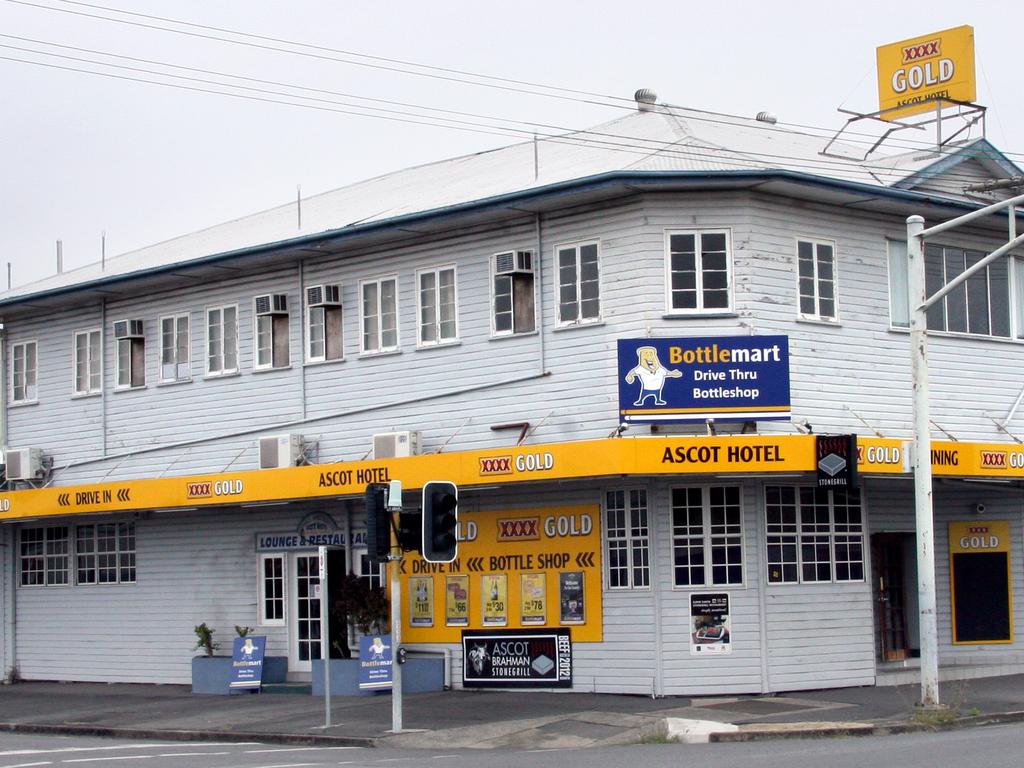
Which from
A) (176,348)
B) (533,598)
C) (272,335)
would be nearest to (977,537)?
(533,598)

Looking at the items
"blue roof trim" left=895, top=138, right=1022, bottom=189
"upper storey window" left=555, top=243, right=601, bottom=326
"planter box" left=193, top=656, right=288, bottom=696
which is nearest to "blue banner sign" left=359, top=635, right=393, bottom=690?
"planter box" left=193, top=656, right=288, bottom=696

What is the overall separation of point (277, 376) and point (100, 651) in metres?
6.71

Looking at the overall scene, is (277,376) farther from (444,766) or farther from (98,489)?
(444,766)

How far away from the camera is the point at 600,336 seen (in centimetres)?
2292

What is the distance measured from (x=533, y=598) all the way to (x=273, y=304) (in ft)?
23.9

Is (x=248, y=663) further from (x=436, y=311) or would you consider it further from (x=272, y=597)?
(x=436, y=311)

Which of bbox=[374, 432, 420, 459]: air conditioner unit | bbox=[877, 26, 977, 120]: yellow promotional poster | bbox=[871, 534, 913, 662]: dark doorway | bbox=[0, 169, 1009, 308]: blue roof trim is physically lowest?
bbox=[871, 534, 913, 662]: dark doorway

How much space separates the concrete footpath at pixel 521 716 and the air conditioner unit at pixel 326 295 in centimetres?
636

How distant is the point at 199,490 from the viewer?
26.5 m

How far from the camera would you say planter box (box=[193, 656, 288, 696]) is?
2656 centimetres

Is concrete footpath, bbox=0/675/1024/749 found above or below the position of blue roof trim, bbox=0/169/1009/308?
below

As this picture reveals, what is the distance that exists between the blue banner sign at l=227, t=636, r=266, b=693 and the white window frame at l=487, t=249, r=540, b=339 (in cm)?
647

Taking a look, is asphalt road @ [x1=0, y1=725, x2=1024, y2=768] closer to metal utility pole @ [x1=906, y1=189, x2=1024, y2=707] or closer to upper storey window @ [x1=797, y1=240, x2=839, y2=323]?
metal utility pole @ [x1=906, y1=189, x2=1024, y2=707]

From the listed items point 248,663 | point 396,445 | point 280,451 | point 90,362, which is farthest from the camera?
point 90,362
